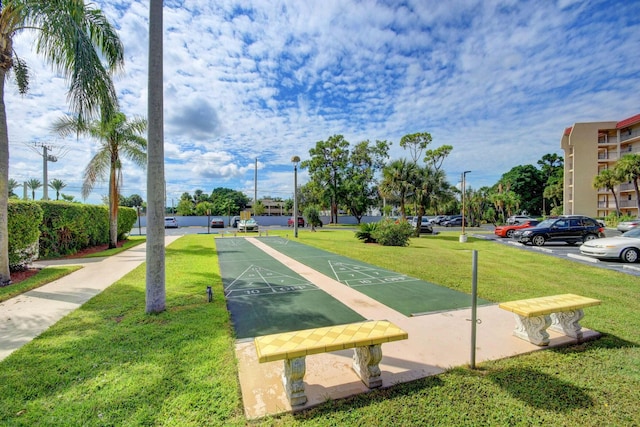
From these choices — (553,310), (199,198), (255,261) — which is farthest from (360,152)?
(199,198)

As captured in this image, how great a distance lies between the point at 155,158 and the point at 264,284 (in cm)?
409

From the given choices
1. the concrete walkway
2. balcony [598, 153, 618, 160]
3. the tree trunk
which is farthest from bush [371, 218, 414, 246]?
balcony [598, 153, 618, 160]

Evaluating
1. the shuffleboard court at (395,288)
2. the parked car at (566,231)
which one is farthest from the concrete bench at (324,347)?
the parked car at (566,231)

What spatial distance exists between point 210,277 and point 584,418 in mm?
7926

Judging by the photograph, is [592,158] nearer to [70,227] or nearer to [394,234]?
[394,234]

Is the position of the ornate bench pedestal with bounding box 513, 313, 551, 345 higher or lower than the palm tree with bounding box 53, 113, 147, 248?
lower

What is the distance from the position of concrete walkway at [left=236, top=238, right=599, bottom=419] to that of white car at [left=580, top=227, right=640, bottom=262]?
367 inches

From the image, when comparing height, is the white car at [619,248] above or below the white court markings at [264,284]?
above

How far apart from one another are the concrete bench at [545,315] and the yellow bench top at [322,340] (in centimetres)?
195

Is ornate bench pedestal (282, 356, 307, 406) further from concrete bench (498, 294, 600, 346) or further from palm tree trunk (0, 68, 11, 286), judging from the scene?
palm tree trunk (0, 68, 11, 286)

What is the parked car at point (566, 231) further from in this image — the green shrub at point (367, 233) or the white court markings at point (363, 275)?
the white court markings at point (363, 275)

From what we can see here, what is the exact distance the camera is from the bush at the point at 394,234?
17172mm

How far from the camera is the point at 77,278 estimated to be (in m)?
8.29

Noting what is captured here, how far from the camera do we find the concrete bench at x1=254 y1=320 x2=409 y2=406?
111 inches
